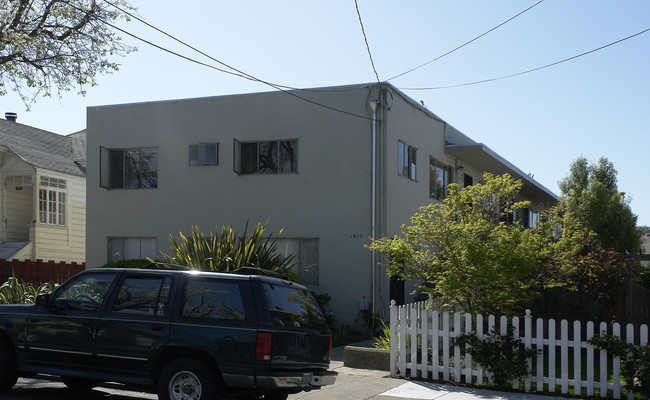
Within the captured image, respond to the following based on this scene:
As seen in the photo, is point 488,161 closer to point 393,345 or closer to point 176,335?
point 393,345

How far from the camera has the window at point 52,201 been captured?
24.3 m

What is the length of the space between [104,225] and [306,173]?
6.44 meters

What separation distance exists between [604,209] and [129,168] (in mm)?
19304

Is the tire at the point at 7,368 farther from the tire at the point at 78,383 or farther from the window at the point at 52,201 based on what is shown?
the window at the point at 52,201

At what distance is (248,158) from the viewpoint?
18312 mm

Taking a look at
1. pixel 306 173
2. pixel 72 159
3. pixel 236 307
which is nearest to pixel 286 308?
pixel 236 307

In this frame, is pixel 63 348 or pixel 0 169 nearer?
pixel 63 348

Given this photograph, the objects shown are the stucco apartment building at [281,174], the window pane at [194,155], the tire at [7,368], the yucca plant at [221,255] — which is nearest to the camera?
the tire at [7,368]

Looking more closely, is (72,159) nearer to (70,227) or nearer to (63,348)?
(70,227)

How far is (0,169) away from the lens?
23.7 meters

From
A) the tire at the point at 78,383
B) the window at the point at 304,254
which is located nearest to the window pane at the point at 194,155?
the window at the point at 304,254

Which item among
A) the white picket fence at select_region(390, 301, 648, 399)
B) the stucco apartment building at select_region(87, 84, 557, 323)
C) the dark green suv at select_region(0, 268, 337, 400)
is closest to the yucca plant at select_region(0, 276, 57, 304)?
the stucco apartment building at select_region(87, 84, 557, 323)

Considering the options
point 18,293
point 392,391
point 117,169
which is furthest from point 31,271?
point 392,391

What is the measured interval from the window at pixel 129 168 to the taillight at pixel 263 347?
1291 centimetres
